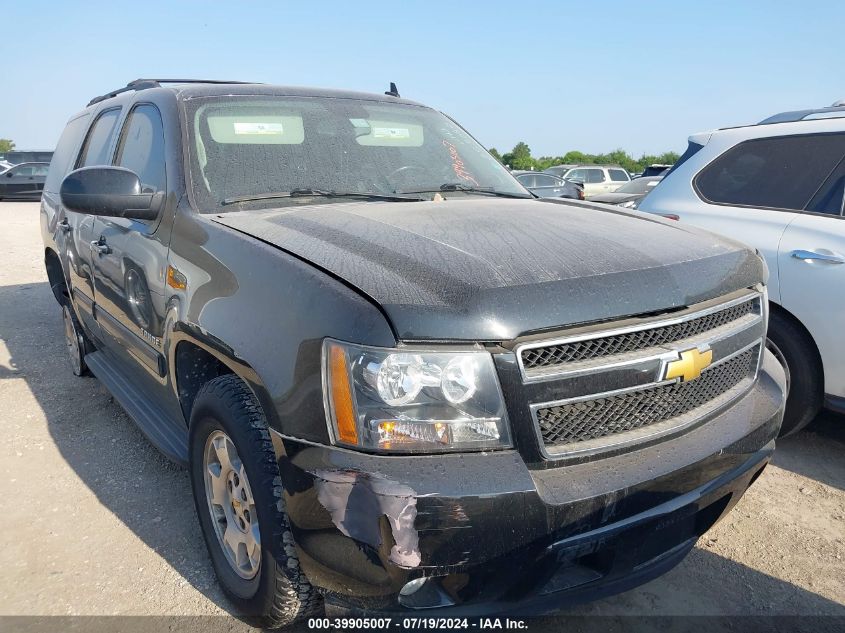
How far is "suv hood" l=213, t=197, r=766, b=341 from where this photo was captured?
5.75ft

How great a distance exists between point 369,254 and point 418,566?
894 mm

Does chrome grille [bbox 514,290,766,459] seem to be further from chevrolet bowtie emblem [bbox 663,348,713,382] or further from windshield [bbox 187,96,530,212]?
windshield [bbox 187,96,530,212]

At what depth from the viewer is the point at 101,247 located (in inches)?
134

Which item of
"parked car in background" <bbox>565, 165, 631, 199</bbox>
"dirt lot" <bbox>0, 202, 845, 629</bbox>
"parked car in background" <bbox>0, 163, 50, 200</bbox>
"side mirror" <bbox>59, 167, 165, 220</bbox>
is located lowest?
"parked car in background" <bbox>0, 163, 50, 200</bbox>

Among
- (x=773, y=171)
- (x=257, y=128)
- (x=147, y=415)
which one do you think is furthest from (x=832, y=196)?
(x=147, y=415)

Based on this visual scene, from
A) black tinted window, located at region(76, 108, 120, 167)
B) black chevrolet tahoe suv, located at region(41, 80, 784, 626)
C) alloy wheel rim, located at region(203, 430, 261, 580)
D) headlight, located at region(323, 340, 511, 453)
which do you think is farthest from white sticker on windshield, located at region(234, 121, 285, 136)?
headlight, located at region(323, 340, 511, 453)

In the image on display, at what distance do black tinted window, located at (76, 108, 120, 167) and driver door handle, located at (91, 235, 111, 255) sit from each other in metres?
0.56

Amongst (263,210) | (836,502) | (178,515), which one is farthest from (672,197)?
(178,515)

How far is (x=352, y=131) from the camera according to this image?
3242 millimetres

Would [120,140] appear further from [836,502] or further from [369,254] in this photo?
[836,502]

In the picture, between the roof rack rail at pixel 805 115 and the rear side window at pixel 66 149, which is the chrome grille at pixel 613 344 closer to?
the roof rack rail at pixel 805 115

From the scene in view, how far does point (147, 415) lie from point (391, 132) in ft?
5.89

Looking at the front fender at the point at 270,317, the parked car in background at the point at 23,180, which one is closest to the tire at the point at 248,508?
the front fender at the point at 270,317

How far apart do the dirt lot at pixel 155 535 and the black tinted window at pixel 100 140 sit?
61.8 inches
